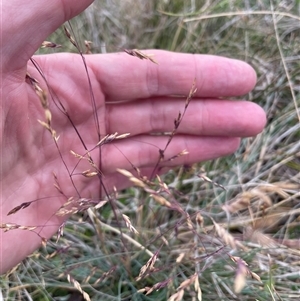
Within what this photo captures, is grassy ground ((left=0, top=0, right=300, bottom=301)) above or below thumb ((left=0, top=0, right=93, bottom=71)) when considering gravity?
below

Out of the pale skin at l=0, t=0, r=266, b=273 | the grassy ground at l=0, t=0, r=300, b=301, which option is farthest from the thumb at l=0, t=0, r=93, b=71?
the grassy ground at l=0, t=0, r=300, b=301

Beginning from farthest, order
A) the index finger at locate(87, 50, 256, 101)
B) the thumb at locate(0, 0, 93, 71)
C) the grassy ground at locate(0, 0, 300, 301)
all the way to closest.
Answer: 1. the index finger at locate(87, 50, 256, 101)
2. the grassy ground at locate(0, 0, 300, 301)
3. the thumb at locate(0, 0, 93, 71)

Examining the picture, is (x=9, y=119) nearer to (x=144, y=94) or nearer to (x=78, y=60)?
(x=78, y=60)

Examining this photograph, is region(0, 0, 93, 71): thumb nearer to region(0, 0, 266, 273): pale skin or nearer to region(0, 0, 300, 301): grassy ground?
region(0, 0, 266, 273): pale skin

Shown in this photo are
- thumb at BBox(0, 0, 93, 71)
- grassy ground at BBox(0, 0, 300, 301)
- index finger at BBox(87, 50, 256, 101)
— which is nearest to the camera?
thumb at BBox(0, 0, 93, 71)

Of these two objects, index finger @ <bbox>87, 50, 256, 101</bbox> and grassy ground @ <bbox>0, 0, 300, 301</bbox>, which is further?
index finger @ <bbox>87, 50, 256, 101</bbox>

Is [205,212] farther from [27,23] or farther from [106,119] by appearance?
[27,23]

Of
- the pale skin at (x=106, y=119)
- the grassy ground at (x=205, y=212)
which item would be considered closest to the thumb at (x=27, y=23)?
the pale skin at (x=106, y=119)
